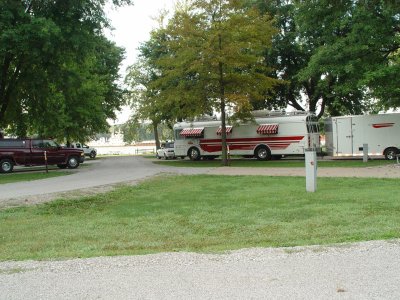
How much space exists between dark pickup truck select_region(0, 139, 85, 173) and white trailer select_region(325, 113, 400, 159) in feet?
54.4

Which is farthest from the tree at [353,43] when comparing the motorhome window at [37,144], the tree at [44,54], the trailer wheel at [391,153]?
the motorhome window at [37,144]

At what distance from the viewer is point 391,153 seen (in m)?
28.6

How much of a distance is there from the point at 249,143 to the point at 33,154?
1431 centimetres

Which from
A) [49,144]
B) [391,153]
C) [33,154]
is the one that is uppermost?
[49,144]

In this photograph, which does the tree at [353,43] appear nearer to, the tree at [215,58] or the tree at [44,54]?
the tree at [215,58]

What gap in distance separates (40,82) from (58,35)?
21.3 ft

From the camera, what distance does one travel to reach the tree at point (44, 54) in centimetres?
2294

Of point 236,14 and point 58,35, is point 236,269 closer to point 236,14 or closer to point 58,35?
point 58,35

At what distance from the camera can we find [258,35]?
26922 millimetres

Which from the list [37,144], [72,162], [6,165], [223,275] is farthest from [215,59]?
[223,275]

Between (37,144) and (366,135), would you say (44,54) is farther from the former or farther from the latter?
(366,135)

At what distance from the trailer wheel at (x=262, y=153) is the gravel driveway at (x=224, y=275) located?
26.3 meters

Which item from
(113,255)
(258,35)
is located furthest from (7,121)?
(113,255)

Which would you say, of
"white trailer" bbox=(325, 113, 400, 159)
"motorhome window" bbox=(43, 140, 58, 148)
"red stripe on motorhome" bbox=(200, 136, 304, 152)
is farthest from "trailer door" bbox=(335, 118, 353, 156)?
"motorhome window" bbox=(43, 140, 58, 148)
